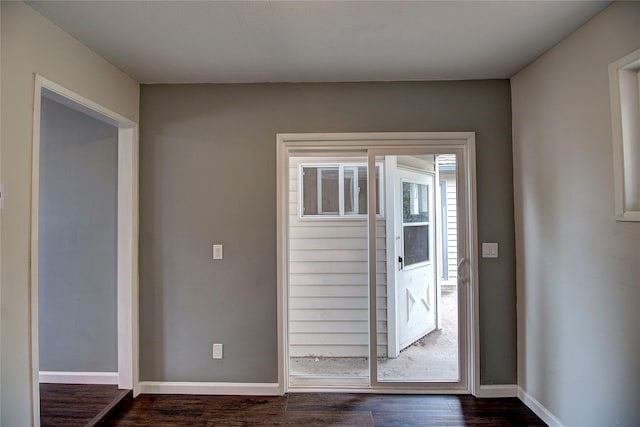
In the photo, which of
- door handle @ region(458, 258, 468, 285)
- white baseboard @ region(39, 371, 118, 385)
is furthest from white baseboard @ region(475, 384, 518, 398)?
white baseboard @ region(39, 371, 118, 385)

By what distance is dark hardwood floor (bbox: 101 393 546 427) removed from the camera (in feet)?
7.38

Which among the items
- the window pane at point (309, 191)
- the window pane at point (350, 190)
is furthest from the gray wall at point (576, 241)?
the window pane at point (309, 191)

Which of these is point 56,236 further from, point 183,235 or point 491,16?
point 491,16

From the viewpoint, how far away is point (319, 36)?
1.95 meters

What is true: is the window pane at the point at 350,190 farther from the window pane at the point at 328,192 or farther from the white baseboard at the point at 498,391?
the white baseboard at the point at 498,391

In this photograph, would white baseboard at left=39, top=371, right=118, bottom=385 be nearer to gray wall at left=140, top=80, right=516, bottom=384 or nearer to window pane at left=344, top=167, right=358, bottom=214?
gray wall at left=140, top=80, right=516, bottom=384

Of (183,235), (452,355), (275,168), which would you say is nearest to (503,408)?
(452,355)

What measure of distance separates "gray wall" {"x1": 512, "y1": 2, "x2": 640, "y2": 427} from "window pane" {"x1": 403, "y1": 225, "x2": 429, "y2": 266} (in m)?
0.72

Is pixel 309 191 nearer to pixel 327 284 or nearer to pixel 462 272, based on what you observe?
pixel 327 284

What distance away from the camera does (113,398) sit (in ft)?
→ 8.02

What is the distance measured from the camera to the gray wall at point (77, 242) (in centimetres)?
268

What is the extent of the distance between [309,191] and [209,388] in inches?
76.4

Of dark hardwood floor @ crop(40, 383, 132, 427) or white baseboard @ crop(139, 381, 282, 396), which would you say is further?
white baseboard @ crop(139, 381, 282, 396)

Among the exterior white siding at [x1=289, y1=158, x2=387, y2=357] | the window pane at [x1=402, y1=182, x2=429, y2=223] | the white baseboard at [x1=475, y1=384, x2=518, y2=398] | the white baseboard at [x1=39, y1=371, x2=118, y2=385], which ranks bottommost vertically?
the white baseboard at [x1=475, y1=384, x2=518, y2=398]
